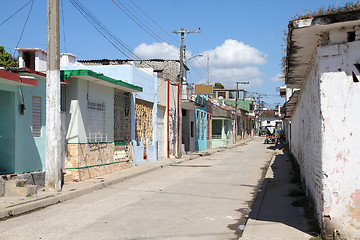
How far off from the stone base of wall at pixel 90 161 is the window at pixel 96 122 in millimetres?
309

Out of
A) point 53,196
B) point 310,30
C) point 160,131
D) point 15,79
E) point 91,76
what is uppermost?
point 91,76

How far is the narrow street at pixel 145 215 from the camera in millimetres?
7367

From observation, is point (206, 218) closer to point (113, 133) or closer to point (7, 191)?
point (7, 191)

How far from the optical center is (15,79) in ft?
35.3

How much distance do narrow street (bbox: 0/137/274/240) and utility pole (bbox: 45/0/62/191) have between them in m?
1.19

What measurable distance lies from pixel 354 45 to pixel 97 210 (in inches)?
265

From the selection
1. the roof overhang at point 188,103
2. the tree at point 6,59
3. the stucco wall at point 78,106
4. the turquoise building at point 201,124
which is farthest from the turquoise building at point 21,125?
the tree at point 6,59

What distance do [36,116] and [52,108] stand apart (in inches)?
49.4

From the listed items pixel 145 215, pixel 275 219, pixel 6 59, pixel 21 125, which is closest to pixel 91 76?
pixel 21 125

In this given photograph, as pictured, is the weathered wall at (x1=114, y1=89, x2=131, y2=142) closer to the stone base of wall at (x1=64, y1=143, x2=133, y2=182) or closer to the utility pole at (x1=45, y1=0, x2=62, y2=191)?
the stone base of wall at (x1=64, y1=143, x2=133, y2=182)

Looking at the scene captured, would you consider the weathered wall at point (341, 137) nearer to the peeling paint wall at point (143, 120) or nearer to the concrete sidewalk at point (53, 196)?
the concrete sidewalk at point (53, 196)

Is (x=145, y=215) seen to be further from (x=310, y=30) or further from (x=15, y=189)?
(x=310, y=30)

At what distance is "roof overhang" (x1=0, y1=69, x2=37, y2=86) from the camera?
1033 centimetres

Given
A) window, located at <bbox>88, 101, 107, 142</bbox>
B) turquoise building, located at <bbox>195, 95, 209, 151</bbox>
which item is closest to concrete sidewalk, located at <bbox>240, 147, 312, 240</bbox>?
window, located at <bbox>88, 101, 107, 142</bbox>
